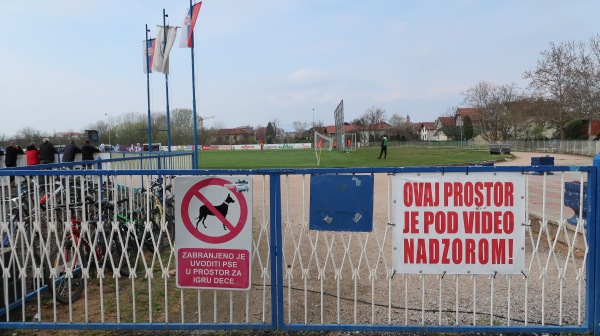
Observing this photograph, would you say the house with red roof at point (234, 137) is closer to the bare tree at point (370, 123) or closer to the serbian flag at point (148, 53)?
the bare tree at point (370, 123)

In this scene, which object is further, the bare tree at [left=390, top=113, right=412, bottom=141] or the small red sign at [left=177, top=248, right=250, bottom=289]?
the bare tree at [left=390, top=113, right=412, bottom=141]

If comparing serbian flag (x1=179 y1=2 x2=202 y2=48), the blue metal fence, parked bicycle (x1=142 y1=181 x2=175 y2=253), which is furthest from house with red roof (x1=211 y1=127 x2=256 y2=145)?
the blue metal fence

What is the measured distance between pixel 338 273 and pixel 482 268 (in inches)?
50.2

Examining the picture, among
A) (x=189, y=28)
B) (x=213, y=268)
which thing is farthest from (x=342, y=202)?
(x=189, y=28)

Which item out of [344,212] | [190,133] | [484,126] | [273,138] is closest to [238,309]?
[344,212]

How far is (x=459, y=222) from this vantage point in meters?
3.59

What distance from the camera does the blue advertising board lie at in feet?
Answer: 11.8

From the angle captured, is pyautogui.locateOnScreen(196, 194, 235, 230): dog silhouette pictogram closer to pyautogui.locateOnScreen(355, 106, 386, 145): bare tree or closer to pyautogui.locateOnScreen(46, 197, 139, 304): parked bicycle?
pyautogui.locateOnScreen(46, 197, 139, 304): parked bicycle

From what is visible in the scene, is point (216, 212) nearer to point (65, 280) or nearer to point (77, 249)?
point (77, 249)

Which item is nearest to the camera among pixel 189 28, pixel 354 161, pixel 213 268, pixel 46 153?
pixel 213 268

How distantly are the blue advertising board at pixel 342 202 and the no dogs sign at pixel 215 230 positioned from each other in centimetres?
61

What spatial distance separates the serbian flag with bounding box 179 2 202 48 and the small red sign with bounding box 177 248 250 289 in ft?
46.9

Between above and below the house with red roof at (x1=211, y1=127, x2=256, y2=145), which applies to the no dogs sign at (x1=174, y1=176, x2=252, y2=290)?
below

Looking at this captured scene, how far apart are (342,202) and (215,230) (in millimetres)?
1169
